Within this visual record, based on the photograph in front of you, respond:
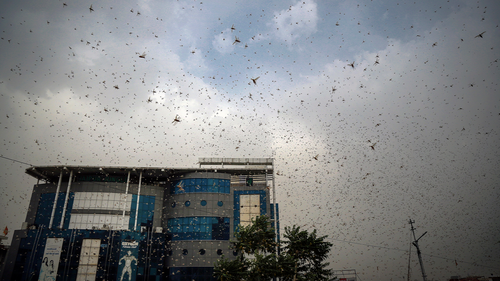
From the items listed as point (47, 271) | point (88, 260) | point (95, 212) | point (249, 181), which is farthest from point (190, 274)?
point (47, 271)

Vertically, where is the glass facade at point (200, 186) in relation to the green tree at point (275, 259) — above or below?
above

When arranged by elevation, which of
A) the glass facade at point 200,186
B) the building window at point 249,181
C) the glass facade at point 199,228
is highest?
the building window at point 249,181

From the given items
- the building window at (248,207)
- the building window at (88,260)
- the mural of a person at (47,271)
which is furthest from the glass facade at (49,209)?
the building window at (248,207)

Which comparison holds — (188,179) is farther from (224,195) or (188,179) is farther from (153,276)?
(153,276)

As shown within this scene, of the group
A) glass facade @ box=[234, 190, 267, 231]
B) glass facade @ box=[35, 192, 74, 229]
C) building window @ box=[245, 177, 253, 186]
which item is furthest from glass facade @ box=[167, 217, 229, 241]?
glass facade @ box=[35, 192, 74, 229]

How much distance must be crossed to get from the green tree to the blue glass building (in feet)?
62.0

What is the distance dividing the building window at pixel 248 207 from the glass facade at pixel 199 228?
2.92 m

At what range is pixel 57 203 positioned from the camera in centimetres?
4509

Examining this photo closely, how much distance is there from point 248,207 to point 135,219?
18247 millimetres

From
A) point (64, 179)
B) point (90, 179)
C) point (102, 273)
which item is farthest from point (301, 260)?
point (64, 179)

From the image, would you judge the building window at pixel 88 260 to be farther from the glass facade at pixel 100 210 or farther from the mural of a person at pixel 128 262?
the glass facade at pixel 100 210

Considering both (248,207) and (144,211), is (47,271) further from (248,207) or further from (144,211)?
(248,207)

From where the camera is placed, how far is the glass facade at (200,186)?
1855 inches

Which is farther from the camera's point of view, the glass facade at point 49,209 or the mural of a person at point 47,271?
the glass facade at point 49,209
